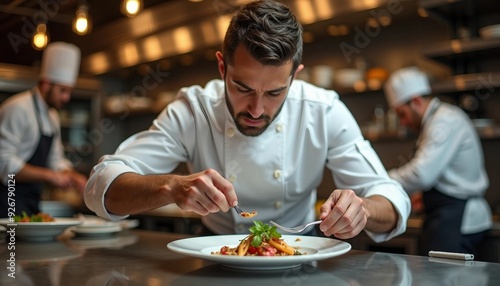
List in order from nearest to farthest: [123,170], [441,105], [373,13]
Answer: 1. [123,170]
2. [441,105]
3. [373,13]

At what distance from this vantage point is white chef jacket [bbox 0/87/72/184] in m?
3.65

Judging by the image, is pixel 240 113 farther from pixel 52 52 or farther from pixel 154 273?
pixel 52 52

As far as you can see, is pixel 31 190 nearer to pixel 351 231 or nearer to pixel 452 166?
pixel 452 166

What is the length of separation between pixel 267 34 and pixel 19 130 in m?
2.92

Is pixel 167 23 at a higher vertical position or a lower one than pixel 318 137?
higher

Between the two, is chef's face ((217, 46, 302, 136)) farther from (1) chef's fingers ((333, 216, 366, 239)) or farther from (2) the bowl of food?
(2) the bowl of food

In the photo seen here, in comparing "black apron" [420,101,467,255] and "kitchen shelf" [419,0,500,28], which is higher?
"kitchen shelf" [419,0,500,28]

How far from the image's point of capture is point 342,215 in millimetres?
1294

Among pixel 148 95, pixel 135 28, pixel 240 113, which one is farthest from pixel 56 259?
pixel 148 95

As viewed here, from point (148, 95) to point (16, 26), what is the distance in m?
1.81

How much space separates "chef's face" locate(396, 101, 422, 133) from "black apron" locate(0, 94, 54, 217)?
8.67 ft

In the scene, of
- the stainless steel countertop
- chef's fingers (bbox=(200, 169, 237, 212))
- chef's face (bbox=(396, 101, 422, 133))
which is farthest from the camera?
chef's face (bbox=(396, 101, 422, 133))

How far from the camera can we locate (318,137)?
6.09ft

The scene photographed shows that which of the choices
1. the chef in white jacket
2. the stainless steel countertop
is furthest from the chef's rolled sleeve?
the stainless steel countertop
